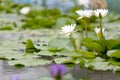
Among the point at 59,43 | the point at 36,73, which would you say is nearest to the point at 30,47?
the point at 59,43

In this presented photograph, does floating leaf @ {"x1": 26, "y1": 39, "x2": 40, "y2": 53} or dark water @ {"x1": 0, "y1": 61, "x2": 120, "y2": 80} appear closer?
dark water @ {"x1": 0, "y1": 61, "x2": 120, "y2": 80}

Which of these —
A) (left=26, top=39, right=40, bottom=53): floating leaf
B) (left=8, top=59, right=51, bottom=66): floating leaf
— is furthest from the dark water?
(left=26, top=39, right=40, bottom=53): floating leaf

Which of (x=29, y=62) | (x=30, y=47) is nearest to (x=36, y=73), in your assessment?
(x=29, y=62)

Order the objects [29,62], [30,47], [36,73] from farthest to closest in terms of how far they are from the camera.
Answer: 1. [30,47]
2. [29,62]
3. [36,73]

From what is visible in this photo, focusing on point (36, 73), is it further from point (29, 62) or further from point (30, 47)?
point (30, 47)

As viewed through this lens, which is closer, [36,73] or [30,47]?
[36,73]

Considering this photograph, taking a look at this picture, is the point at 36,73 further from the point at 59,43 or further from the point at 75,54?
the point at 59,43

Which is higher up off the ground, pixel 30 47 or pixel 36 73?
pixel 30 47

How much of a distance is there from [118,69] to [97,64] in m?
0.14

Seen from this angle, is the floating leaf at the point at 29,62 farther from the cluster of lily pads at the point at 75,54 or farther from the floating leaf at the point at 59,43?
the floating leaf at the point at 59,43

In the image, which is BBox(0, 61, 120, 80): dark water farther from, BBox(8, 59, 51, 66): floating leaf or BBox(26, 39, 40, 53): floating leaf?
BBox(26, 39, 40, 53): floating leaf

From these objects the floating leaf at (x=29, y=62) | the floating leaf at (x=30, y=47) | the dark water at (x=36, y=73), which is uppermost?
the floating leaf at (x=30, y=47)

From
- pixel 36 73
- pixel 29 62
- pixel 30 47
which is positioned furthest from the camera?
pixel 30 47

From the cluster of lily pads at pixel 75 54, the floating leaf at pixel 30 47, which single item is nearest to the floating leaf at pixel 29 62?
the cluster of lily pads at pixel 75 54
